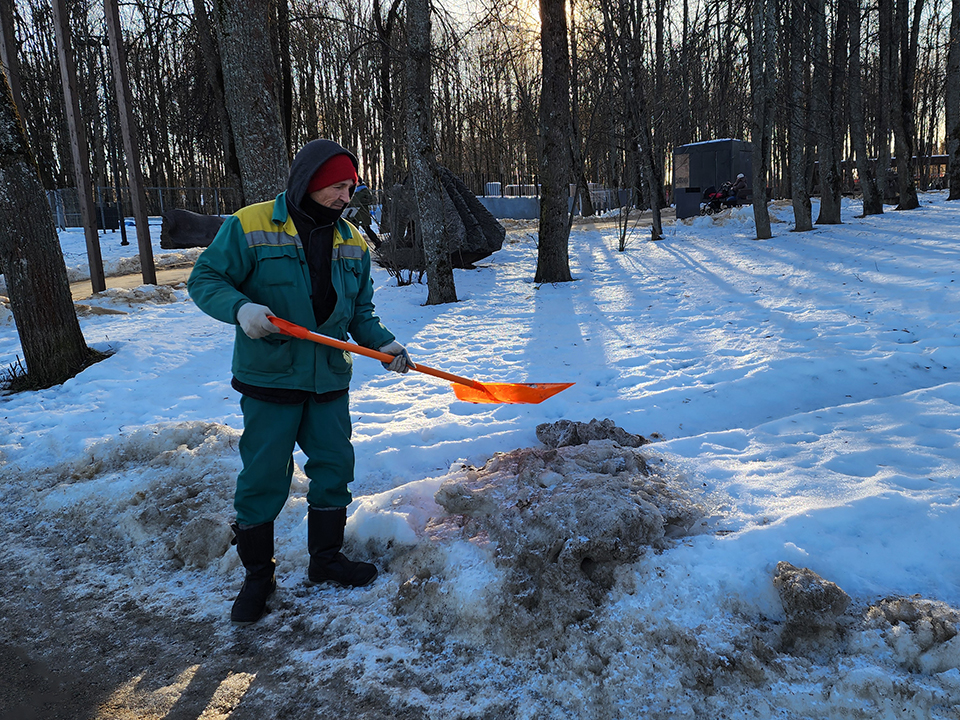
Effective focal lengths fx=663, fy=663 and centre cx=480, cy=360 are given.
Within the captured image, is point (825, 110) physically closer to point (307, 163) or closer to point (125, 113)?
point (125, 113)

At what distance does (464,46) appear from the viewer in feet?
31.8

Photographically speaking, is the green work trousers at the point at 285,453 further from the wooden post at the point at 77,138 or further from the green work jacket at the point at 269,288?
the wooden post at the point at 77,138

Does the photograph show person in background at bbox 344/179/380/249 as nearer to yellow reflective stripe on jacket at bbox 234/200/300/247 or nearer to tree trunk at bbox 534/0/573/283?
tree trunk at bbox 534/0/573/283

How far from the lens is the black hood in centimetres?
243

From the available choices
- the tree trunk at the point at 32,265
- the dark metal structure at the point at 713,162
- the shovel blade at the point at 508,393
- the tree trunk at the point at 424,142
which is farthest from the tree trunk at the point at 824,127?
the tree trunk at the point at 32,265

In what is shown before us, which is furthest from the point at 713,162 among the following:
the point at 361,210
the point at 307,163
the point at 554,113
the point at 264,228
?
the point at 264,228

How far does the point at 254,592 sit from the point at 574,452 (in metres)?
1.62

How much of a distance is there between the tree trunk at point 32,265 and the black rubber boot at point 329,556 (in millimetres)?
4041

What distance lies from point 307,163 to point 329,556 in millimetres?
1538

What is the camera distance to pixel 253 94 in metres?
5.21

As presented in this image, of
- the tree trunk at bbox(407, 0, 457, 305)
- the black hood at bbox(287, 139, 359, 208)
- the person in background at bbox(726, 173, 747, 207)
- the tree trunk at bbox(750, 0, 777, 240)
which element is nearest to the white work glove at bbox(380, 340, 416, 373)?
the black hood at bbox(287, 139, 359, 208)

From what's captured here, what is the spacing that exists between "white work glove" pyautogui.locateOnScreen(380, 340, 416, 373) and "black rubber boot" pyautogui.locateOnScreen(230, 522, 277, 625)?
30.7 inches

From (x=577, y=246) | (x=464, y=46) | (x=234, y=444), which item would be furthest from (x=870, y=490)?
(x=577, y=246)

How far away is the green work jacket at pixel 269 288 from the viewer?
7.84 feet
